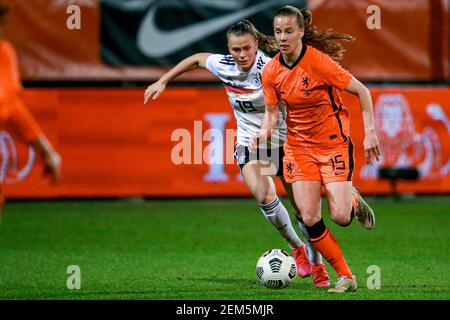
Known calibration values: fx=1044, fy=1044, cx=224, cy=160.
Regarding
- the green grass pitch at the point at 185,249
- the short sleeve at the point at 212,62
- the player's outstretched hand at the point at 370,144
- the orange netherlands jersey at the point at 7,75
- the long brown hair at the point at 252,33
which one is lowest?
the green grass pitch at the point at 185,249

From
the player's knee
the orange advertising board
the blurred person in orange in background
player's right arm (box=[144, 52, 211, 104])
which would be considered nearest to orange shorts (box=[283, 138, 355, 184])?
the player's knee

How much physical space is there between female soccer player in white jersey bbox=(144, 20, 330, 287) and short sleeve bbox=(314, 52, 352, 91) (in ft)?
3.45

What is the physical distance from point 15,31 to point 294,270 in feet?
30.5

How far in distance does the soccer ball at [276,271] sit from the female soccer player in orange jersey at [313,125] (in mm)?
394

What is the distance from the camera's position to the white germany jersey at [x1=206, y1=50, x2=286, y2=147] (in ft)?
29.7

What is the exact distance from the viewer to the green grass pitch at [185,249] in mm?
8117

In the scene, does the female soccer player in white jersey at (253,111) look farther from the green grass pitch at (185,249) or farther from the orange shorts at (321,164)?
the orange shorts at (321,164)

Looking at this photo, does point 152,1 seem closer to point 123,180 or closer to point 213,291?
point 123,180

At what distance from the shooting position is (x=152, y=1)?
16375mm

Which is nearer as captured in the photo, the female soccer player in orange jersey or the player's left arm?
the player's left arm

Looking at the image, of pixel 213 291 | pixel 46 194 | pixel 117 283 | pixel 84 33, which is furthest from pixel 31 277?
pixel 84 33

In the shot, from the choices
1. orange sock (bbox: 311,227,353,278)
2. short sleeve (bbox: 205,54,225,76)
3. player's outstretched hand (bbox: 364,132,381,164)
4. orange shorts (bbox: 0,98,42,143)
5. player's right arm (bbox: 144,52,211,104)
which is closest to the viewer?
orange shorts (bbox: 0,98,42,143)

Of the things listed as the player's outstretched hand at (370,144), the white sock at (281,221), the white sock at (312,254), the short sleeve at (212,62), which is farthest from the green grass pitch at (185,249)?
the short sleeve at (212,62)

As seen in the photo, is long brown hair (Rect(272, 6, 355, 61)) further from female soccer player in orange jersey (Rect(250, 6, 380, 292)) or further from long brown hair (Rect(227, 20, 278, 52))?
long brown hair (Rect(227, 20, 278, 52))
